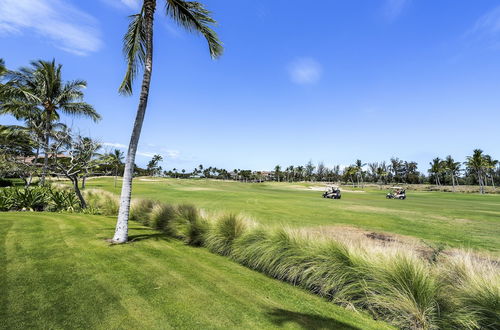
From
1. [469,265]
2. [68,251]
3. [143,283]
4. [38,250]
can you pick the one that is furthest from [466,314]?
[38,250]

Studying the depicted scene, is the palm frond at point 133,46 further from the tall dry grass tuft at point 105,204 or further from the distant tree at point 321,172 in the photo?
the distant tree at point 321,172

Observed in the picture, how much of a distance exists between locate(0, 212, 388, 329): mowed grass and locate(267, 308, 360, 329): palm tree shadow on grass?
2cm

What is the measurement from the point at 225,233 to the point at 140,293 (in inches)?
142

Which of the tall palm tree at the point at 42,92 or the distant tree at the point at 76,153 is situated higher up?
the tall palm tree at the point at 42,92

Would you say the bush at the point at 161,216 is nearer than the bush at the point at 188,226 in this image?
No

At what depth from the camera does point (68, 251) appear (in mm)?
6711

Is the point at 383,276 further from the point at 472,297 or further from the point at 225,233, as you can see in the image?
the point at 225,233

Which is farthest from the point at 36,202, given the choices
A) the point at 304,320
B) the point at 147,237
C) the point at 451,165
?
the point at 451,165

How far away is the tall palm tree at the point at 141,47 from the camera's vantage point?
8.30 m

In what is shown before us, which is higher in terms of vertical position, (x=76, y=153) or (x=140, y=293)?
(x=76, y=153)

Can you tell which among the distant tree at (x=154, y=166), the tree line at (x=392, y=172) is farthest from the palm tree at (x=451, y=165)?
the distant tree at (x=154, y=166)

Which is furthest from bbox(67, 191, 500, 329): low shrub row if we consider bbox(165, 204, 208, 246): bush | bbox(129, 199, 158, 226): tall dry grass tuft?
bbox(129, 199, 158, 226): tall dry grass tuft

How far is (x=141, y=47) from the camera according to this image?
1045cm

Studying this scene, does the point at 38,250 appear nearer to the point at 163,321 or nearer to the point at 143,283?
the point at 143,283
